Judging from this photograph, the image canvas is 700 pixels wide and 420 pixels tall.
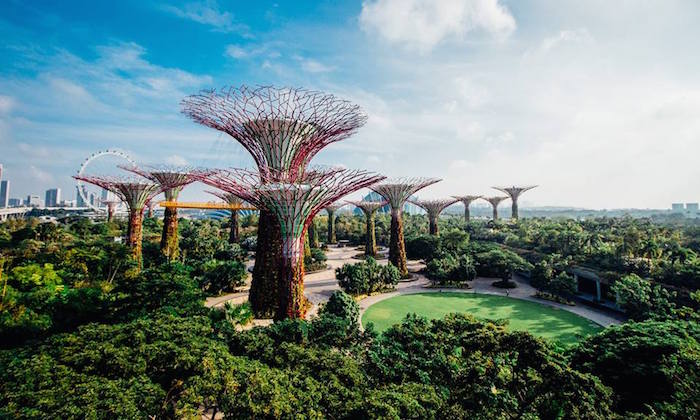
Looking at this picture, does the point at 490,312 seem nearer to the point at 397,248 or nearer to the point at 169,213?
the point at 397,248

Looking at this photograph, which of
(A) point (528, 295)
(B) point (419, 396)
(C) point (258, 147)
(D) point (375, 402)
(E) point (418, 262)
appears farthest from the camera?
(E) point (418, 262)

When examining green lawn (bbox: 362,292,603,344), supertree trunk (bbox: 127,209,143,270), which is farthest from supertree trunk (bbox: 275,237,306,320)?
supertree trunk (bbox: 127,209,143,270)

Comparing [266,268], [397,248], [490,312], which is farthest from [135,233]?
[490,312]

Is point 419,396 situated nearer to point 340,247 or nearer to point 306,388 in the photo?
point 306,388

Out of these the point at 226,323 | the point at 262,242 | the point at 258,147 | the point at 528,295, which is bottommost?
the point at 528,295

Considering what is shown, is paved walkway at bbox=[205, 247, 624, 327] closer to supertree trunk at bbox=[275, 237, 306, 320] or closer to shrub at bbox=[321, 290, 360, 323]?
supertree trunk at bbox=[275, 237, 306, 320]

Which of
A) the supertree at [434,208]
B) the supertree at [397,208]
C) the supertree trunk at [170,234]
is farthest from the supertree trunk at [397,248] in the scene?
the supertree trunk at [170,234]

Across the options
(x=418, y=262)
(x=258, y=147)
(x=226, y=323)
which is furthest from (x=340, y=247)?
(x=226, y=323)

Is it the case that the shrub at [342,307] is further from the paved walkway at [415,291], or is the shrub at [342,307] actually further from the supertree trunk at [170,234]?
the supertree trunk at [170,234]
